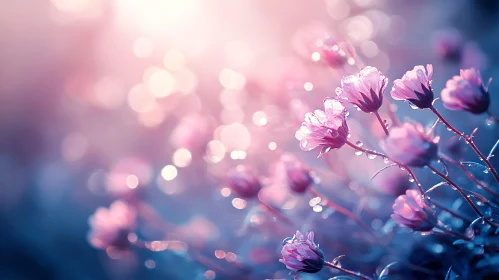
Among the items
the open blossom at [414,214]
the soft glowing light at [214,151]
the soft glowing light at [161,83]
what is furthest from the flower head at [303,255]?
the soft glowing light at [161,83]

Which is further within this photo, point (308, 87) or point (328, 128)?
point (308, 87)

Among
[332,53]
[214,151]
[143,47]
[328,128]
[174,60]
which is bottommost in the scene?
[328,128]

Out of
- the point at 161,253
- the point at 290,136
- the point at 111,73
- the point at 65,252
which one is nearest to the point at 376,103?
the point at 290,136

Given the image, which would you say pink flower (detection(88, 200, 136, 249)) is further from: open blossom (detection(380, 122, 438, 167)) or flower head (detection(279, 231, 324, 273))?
open blossom (detection(380, 122, 438, 167))

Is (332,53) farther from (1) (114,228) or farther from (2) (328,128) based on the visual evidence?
(1) (114,228)

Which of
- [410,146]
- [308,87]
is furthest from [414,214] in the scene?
[308,87]

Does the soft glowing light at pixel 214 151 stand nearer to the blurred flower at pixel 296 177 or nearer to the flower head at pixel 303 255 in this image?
the blurred flower at pixel 296 177

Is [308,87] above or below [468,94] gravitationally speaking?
above
